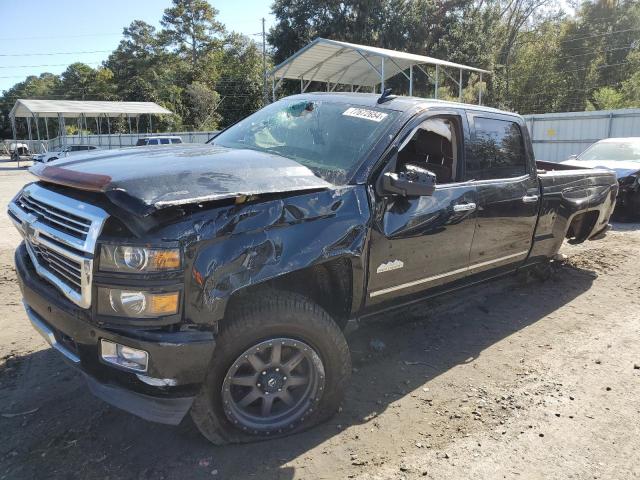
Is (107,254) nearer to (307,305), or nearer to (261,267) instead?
(261,267)

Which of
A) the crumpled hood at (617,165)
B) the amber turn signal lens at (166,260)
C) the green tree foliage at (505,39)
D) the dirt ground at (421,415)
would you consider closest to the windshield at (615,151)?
the crumpled hood at (617,165)

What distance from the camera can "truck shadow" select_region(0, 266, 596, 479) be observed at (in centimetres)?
270

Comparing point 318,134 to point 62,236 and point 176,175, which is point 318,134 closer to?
point 176,175

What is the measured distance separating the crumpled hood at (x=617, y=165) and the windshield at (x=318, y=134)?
7.11 meters

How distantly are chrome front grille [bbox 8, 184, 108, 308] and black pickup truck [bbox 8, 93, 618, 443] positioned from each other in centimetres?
1

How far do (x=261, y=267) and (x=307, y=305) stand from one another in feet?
1.41

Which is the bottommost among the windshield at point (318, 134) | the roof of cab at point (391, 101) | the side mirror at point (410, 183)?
the side mirror at point (410, 183)

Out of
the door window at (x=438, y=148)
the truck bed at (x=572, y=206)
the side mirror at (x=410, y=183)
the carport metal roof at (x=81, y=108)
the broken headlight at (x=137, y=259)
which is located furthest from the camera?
the carport metal roof at (x=81, y=108)

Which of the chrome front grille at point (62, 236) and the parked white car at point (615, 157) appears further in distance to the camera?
the parked white car at point (615, 157)

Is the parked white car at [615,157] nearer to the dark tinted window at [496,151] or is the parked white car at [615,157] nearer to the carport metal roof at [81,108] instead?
the dark tinted window at [496,151]

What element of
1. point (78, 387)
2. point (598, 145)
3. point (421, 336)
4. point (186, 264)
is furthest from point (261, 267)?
point (598, 145)

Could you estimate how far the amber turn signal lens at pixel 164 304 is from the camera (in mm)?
2428

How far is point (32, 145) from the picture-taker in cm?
4697

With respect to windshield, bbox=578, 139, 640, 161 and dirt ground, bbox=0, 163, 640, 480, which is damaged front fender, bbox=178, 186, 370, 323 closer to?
dirt ground, bbox=0, 163, 640, 480
